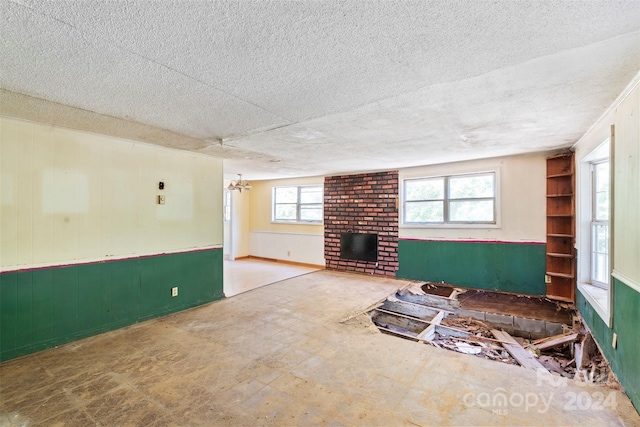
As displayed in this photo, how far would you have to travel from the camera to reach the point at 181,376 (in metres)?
2.42

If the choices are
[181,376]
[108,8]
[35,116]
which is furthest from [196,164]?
[108,8]

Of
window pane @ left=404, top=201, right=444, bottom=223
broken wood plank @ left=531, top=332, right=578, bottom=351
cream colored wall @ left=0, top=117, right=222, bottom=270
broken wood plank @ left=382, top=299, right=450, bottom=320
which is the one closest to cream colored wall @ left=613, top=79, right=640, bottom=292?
broken wood plank @ left=531, top=332, right=578, bottom=351

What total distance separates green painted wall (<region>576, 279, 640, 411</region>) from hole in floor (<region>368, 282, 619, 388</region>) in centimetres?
14

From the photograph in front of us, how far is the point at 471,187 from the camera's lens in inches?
210

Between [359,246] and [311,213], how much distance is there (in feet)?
5.51

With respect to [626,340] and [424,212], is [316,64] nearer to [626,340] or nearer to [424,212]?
[626,340]

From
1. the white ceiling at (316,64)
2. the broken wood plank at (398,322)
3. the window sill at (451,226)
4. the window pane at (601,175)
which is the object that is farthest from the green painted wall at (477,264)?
the white ceiling at (316,64)

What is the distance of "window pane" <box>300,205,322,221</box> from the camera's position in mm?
7381

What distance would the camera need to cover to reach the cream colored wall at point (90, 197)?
2.73m

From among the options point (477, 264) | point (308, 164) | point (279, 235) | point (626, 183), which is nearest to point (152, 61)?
point (626, 183)

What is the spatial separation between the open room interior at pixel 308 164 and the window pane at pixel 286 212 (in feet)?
9.01

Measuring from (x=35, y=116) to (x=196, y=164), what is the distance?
6.18 ft

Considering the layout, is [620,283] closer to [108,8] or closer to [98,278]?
[108,8]

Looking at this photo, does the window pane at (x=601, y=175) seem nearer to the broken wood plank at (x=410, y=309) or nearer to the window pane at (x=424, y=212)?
the window pane at (x=424, y=212)
